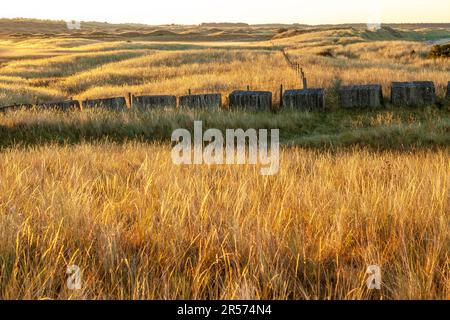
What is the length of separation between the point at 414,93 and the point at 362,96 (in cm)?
127

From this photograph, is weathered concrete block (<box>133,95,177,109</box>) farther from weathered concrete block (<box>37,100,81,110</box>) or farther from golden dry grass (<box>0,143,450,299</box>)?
golden dry grass (<box>0,143,450,299</box>)

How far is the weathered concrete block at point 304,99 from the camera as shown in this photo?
12297 mm

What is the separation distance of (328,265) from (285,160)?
10.5ft

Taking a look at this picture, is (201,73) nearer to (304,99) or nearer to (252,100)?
(252,100)

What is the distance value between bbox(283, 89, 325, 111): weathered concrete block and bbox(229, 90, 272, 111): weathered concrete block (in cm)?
46

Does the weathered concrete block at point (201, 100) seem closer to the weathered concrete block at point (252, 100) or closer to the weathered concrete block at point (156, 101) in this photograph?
the weathered concrete block at point (156, 101)

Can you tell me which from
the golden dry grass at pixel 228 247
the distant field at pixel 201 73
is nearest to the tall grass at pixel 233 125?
the distant field at pixel 201 73

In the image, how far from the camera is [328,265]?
248 cm

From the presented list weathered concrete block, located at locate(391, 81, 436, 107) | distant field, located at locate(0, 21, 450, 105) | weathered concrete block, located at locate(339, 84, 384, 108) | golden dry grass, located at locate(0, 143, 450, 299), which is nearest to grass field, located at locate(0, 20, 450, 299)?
golden dry grass, located at locate(0, 143, 450, 299)

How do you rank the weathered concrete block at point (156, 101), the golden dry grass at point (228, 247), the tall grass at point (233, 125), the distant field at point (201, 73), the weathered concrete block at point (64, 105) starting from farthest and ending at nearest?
the distant field at point (201, 73)
the weathered concrete block at point (156, 101)
the weathered concrete block at point (64, 105)
the tall grass at point (233, 125)
the golden dry grass at point (228, 247)

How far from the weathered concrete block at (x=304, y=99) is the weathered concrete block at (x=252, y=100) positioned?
1.50ft

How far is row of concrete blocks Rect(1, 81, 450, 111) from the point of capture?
1224cm

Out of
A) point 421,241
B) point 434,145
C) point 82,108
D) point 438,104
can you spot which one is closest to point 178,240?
point 421,241
